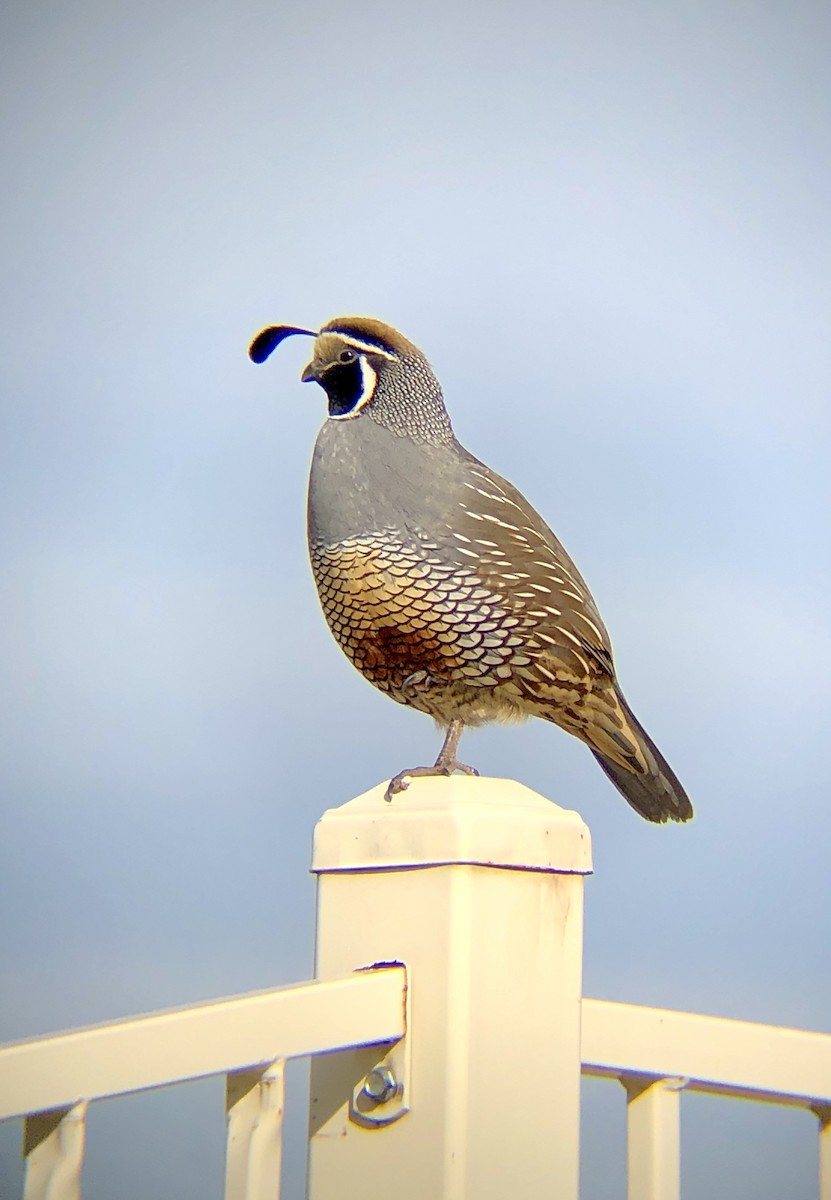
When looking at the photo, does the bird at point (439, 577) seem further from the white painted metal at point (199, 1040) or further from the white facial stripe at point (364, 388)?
→ the white painted metal at point (199, 1040)

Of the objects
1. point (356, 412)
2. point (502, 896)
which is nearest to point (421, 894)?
point (502, 896)

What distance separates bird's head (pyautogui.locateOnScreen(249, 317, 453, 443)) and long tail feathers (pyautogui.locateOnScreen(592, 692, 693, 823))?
0.80 metres

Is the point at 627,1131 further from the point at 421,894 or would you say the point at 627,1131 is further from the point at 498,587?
the point at 498,587

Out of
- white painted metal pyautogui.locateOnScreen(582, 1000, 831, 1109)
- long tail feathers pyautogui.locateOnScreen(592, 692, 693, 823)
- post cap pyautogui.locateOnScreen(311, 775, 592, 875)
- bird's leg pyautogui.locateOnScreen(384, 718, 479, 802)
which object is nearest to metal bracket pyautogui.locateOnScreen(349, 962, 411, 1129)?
post cap pyautogui.locateOnScreen(311, 775, 592, 875)

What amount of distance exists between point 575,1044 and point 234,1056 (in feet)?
1.19

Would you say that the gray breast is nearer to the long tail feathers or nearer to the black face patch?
the black face patch

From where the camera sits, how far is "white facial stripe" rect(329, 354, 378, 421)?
3113 millimetres

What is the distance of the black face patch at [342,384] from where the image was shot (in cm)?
317

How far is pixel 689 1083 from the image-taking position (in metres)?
1.42

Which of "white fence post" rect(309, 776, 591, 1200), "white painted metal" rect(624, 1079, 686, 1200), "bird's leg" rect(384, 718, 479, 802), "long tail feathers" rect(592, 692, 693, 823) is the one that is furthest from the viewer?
"long tail feathers" rect(592, 692, 693, 823)

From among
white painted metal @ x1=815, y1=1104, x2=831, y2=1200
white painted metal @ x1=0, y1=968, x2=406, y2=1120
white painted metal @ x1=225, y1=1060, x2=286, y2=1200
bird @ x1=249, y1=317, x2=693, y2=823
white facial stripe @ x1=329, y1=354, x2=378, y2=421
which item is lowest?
white painted metal @ x1=815, y1=1104, x2=831, y2=1200

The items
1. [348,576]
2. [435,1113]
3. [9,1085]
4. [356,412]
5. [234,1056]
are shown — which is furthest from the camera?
[356,412]

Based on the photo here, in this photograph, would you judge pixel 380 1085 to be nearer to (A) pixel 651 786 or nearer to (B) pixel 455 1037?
(B) pixel 455 1037

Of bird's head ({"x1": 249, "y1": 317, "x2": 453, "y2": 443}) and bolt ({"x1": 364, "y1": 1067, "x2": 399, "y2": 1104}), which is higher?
bird's head ({"x1": 249, "y1": 317, "x2": 453, "y2": 443})
